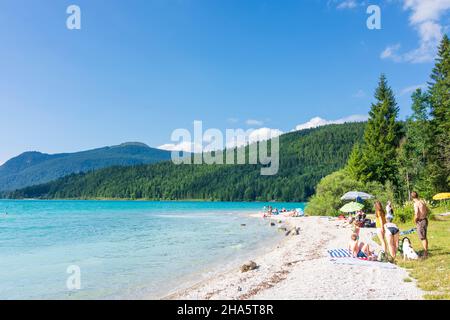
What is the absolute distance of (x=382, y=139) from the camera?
1966 inches

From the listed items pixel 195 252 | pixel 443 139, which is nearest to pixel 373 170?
pixel 443 139

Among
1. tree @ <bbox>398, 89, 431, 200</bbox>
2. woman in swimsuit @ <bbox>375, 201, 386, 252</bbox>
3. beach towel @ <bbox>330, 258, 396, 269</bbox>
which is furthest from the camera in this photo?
tree @ <bbox>398, 89, 431, 200</bbox>

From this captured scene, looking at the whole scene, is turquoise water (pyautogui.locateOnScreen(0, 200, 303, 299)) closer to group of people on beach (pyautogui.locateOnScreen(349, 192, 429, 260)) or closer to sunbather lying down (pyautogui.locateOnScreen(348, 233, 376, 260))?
sunbather lying down (pyautogui.locateOnScreen(348, 233, 376, 260))

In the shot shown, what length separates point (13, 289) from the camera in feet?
51.2

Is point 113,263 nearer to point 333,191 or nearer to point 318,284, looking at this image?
point 318,284

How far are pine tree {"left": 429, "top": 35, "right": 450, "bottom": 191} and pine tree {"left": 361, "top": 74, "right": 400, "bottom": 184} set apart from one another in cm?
681

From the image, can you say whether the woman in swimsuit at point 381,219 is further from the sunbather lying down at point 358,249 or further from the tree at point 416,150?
the tree at point 416,150

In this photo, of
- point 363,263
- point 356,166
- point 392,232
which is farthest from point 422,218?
point 356,166

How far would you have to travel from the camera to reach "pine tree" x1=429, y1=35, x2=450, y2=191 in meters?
38.9

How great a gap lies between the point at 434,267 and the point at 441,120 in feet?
118

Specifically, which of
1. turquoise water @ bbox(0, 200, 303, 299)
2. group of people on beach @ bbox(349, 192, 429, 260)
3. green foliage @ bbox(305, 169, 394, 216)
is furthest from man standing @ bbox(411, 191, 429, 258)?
green foliage @ bbox(305, 169, 394, 216)

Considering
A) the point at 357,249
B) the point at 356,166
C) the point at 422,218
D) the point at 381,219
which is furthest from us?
the point at 356,166
